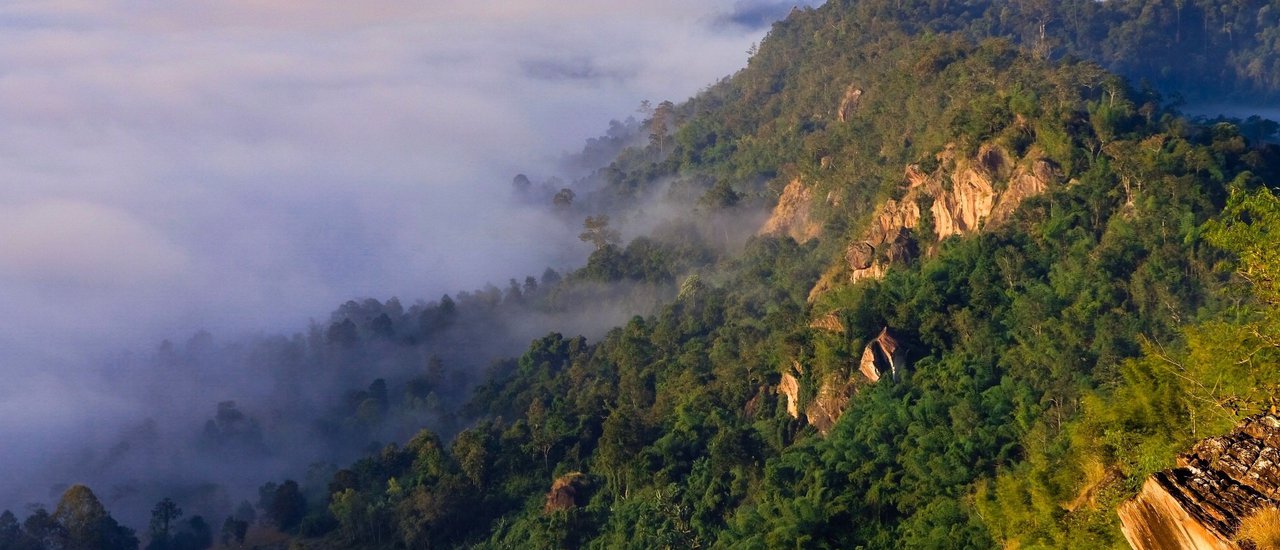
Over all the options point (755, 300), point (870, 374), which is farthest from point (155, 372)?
point (870, 374)

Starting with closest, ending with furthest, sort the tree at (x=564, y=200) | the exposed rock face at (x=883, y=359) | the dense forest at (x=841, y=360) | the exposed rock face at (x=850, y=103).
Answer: the dense forest at (x=841, y=360), the exposed rock face at (x=883, y=359), the exposed rock face at (x=850, y=103), the tree at (x=564, y=200)

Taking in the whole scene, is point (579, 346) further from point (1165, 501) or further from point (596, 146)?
point (596, 146)

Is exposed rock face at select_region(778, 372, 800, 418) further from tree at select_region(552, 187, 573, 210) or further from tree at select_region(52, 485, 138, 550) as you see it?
tree at select_region(552, 187, 573, 210)

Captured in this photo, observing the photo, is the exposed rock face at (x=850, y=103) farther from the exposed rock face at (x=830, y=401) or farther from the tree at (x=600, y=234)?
the exposed rock face at (x=830, y=401)

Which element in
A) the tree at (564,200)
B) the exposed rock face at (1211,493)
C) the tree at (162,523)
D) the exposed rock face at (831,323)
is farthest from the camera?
the tree at (564,200)

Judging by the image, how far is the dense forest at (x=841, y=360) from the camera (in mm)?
27625

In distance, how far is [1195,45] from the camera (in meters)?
85.2

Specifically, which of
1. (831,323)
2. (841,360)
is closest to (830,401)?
(841,360)

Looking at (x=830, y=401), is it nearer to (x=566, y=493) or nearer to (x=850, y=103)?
(x=566, y=493)

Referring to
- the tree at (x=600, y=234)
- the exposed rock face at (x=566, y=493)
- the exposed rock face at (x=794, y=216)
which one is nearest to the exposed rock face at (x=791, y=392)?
the exposed rock face at (x=566, y=493)

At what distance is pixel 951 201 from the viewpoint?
150ft

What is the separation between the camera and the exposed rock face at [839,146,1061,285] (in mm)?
43188

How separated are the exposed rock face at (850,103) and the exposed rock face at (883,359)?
101 feet

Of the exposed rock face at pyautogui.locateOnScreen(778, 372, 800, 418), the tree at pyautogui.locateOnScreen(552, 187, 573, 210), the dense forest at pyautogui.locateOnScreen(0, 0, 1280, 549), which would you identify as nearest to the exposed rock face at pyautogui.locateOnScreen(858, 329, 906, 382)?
the dense forest at pyautogui.locateOnScreen(0, 0, 1280, 549)
